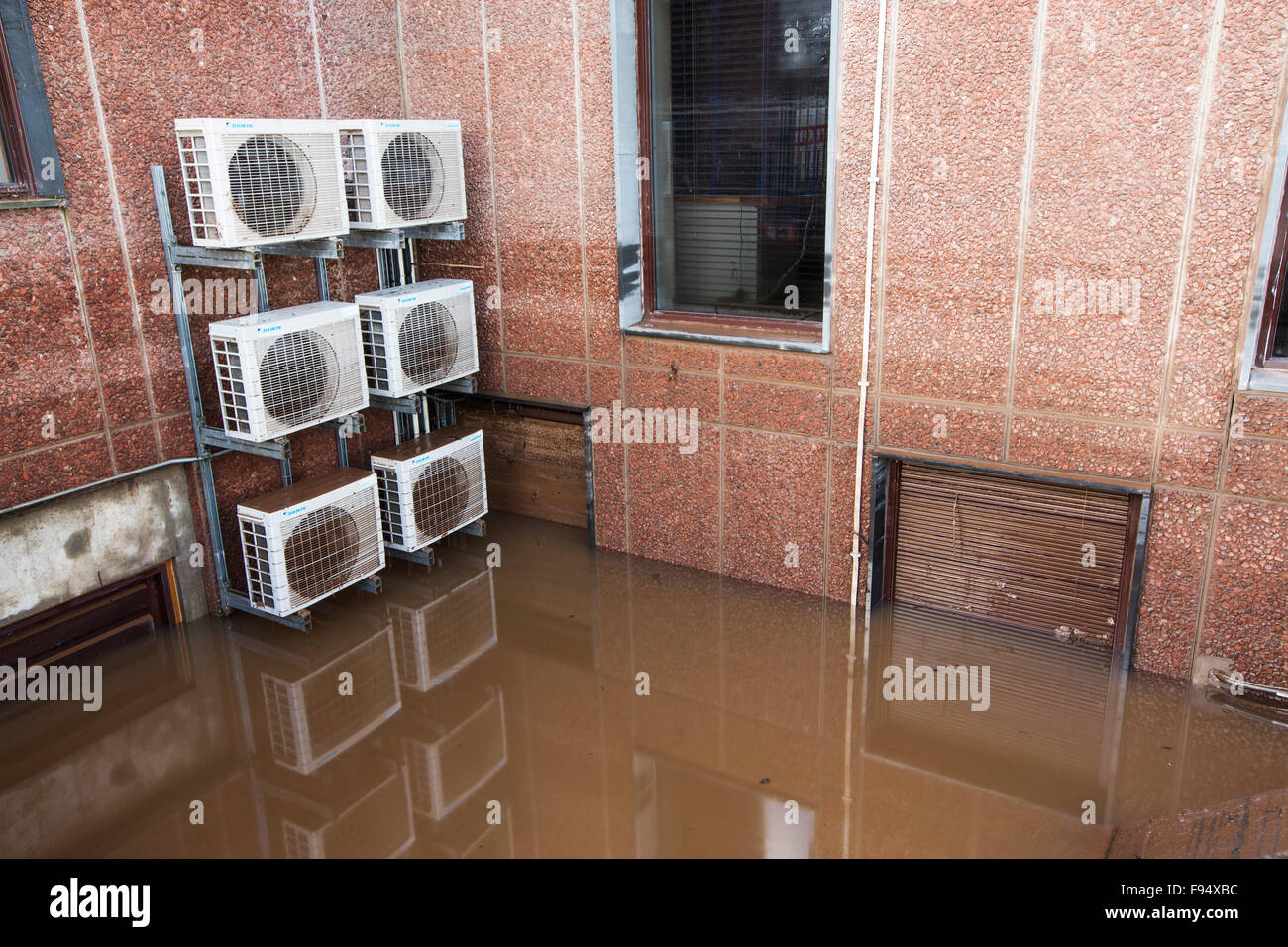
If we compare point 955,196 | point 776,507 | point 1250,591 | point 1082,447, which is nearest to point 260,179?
point 776,507

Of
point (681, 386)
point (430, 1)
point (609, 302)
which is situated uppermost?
point (430, 1)

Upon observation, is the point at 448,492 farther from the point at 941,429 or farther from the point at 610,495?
the point at 941,429

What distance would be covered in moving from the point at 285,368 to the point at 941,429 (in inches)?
127

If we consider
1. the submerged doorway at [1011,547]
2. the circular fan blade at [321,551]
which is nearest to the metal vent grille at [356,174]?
the circular fan blade at [321,551]

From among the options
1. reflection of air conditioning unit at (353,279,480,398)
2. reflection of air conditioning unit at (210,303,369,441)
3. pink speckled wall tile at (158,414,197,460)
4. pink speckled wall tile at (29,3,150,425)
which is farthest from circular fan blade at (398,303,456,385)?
pink speckled wall tile at (29,3,150,425)

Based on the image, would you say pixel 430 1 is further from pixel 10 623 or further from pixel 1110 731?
pixel 1110 731

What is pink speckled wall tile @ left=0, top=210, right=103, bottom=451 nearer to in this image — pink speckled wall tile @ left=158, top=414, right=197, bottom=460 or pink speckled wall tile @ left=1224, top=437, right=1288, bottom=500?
pink speckled wall tile @ left=158, top=414, right=197, bottom=460

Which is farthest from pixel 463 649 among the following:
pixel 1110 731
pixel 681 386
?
pixel 1110 731

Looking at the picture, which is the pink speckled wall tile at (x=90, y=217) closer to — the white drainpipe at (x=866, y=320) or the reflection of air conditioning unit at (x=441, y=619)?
the reflection of air conditioning unit at (x=441, y=619)

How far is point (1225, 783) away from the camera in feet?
11.8

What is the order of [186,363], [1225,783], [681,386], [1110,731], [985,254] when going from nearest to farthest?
[1225,783], [1110,731], [985,254], [186,363], [681,386]

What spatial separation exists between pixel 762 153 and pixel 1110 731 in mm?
3257

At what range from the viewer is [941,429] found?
456 centimetres

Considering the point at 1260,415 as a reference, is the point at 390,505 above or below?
below
